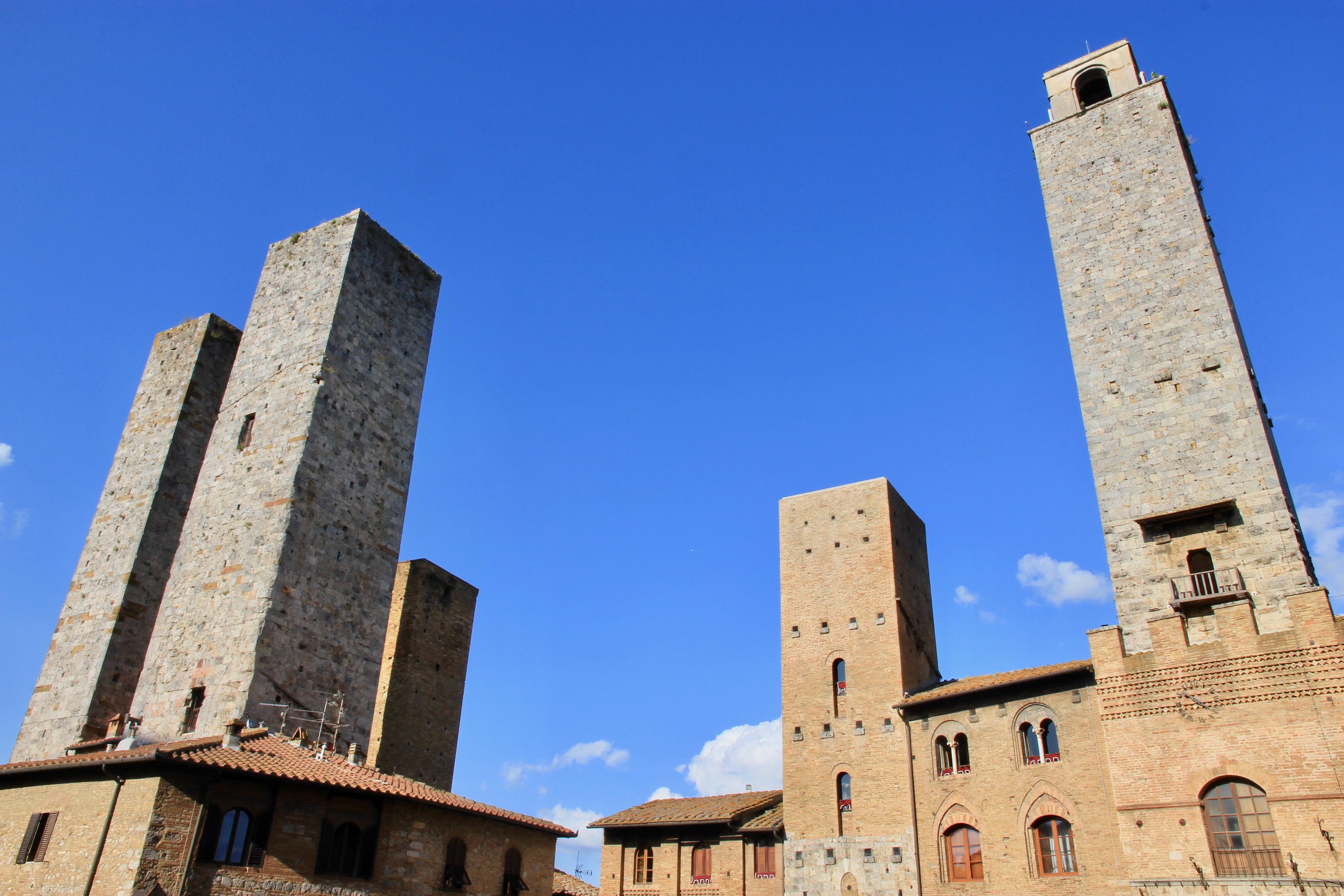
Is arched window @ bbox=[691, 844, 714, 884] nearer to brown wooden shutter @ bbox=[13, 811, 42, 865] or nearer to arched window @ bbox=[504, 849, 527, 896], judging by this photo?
arched window @ bbox=[504, 849, 527, 896]

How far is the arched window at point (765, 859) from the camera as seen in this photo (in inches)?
1014

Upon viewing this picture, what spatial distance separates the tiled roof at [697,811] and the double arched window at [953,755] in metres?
5.17

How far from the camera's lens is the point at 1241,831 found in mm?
16391

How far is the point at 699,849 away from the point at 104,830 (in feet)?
55.8

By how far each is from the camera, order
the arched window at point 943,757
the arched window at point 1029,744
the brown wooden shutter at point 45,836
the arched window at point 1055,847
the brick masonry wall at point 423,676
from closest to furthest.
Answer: the brown wooden shutter at point 45,836 < the arched window at point 1055,847 < the arched window at point 1029,744 < the arched window at point 943,757 < the brick masonry wall at point 423,676

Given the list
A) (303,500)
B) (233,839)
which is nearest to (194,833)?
(233,839)

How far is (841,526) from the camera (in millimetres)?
28828

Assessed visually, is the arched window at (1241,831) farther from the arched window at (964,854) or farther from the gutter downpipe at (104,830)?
the gutter downpipe at (104,830)

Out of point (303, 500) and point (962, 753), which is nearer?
point (303, 500)

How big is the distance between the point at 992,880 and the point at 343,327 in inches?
776

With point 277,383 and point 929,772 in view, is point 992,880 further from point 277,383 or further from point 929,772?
point 277,383

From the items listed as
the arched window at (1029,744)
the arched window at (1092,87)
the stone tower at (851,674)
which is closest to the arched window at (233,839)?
the stone tower at (851,674)

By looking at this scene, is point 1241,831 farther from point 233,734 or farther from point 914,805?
point 233,734

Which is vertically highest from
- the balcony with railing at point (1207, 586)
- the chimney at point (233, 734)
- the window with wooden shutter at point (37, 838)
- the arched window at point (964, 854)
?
the balcony with railing at point (1207, 586)
